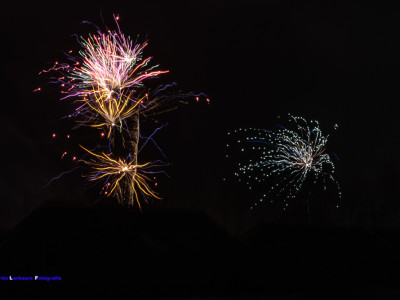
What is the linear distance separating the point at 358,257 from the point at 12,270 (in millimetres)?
15080

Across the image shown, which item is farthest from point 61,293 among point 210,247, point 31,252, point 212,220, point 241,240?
point 241,240

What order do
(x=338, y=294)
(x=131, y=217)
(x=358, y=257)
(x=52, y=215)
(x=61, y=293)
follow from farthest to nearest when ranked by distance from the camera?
1. (x=358, y=257)
2. (x=338, y=294)
3. (x=131, y=217)
4. (x=52, y=215)
5. (x=61, y=293)

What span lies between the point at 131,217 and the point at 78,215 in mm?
2548

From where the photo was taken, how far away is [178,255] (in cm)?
2198

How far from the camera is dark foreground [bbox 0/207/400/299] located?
1972cm

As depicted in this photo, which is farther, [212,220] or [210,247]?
[212,220]

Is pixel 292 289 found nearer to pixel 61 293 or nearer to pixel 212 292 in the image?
pixel 212 292

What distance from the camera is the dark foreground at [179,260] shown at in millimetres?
19719

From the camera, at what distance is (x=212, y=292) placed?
2088 centimetres

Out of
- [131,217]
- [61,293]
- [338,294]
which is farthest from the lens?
[338,294]

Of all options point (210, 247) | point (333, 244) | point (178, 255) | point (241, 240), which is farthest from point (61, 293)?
point (333, 244)

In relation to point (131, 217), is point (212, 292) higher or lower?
lower

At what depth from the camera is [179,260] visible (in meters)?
21.7

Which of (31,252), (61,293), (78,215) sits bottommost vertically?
(61,293)
